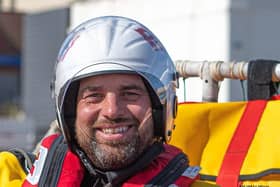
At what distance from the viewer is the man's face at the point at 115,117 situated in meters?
1.76

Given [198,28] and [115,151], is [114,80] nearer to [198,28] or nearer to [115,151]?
[115,151]

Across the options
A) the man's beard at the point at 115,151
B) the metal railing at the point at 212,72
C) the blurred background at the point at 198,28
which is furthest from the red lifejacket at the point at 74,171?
the blurred background at the point at 198,28

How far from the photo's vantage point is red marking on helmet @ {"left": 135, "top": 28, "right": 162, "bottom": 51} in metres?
1.86

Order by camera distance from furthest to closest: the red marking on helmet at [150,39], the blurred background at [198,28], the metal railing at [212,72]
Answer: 1. the blurred background at [198,28]
2. the metal railing at [212,72]
3. the red marking on helmet at [150,39]

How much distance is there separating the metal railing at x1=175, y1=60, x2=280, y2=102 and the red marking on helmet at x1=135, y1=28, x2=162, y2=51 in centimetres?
75

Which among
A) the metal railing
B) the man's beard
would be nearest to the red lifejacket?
→ the man's beard

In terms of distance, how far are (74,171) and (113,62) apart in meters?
0.27

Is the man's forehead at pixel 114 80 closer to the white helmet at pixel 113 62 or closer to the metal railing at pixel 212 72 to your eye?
the white helmet at pixel 113 62

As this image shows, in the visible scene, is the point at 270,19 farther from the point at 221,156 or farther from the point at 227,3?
the point at 221,156

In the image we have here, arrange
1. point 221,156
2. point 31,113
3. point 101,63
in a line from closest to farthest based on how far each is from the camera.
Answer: point 101,63 < point 221,156 < point 31,113

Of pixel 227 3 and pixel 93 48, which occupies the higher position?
pixel 93 48

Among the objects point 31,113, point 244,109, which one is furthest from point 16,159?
point 31,113

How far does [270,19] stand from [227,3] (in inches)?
30.7

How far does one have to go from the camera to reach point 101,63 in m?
1.76
